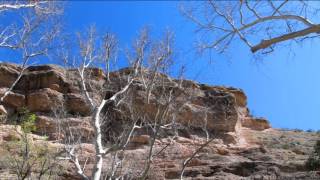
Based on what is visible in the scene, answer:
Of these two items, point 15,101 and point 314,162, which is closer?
point 314,162

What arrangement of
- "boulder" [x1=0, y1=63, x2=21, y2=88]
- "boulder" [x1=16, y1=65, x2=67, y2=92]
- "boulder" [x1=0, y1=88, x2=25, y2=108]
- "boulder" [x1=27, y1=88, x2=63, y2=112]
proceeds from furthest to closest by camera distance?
"boulder" [x1=16, y1=65, x2=67, y2=92]
"boulder" [x1=0, y1=63, x2=21, y2=88]
"boulder" [x1=0, y1=88, x2=25, y2=108]
"boulder" [x1=27, y1=88, x2=63, y2=112]

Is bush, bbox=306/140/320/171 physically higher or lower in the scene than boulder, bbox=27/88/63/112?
lower

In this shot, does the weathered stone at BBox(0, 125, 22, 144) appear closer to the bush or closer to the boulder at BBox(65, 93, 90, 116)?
the boulder at BBox(65, 93, 90, 116)

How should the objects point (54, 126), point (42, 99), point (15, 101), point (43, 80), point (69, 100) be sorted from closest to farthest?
point (54, 126) → point (42, 99) → point (15, 101) → point (69, 100) → point (43, 80)

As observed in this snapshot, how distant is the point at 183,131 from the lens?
35469 mm

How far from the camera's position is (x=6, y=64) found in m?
37.2

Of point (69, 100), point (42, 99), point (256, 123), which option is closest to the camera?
point (42, 99)

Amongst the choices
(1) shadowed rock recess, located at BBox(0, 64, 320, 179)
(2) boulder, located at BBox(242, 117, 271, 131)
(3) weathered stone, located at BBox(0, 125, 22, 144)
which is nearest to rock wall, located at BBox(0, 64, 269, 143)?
(1) shadowed rock recess, located at BBox(0, 64, 320, 179)

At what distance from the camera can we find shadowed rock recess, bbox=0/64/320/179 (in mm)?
27969

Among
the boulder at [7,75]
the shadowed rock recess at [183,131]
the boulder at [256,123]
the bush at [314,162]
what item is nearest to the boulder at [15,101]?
the shadowed rock recess at [183,131]

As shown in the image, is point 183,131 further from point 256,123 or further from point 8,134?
point 8,134

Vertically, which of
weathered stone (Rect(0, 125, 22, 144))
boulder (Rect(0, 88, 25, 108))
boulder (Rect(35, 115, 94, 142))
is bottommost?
weathered stone (Rect(0, 125, 22, 144))

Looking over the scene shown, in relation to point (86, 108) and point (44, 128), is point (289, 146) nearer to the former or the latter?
point (86, 108)

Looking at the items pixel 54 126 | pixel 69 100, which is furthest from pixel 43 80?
pixel 54 126
